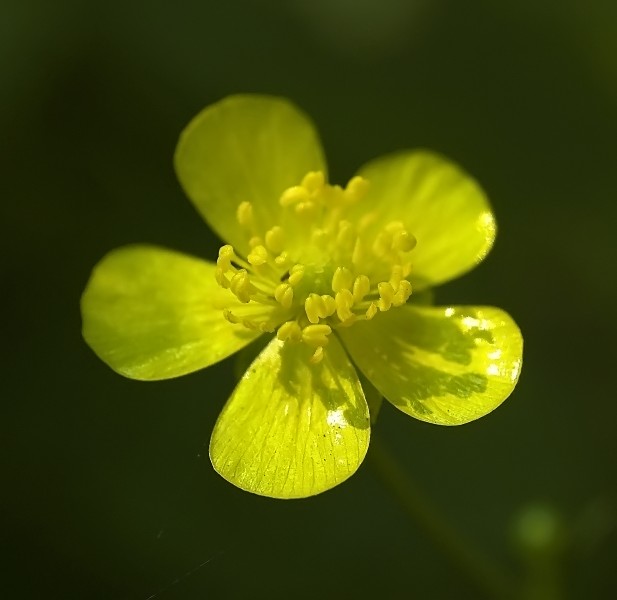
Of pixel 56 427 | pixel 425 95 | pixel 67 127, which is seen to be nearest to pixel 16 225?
pixel 67 127

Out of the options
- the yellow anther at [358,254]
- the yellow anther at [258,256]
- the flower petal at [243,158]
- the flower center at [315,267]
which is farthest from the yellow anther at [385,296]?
the flower petal at [243,158]

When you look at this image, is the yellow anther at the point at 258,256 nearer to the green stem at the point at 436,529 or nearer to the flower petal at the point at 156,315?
the flower petal at the point at 156,315

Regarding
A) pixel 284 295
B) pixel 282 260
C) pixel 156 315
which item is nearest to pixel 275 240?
pixel 282 260

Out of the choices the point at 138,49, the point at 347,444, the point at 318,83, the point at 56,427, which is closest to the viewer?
the point at 347,444

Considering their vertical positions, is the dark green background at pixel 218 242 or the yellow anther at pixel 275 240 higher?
the yellow anther at pixel 275 240

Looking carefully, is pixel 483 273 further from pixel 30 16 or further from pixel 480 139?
pixel 30 16

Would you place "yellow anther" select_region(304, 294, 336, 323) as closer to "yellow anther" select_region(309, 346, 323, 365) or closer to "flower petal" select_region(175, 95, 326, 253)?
"yellow anther" select_region(309, 346, 323, 365)
